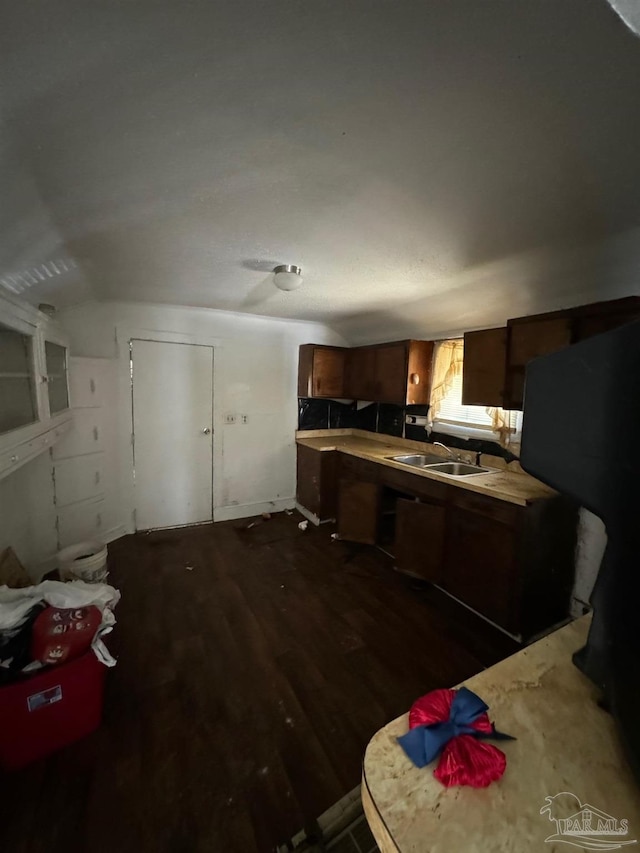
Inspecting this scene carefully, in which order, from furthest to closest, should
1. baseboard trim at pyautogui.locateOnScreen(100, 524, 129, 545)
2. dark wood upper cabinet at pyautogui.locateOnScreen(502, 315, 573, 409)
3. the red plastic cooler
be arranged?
baseboard trim at pyautogui.locateOnScreen(100, 524, 129, 545) < dark wood upper cabinet at pyautogui.locateOnScreen(502, 315, 573, 409) < the red plastic cooler

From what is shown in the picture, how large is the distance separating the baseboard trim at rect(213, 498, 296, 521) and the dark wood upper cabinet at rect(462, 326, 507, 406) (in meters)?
2.35

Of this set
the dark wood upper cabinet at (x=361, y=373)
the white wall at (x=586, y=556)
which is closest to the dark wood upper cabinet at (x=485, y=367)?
the white wall at (x=586, y=556)

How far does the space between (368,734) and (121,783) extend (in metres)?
0.94

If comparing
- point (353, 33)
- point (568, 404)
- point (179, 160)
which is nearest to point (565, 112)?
point (353, 33)

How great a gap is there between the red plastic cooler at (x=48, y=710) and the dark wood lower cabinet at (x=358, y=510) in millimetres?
2031

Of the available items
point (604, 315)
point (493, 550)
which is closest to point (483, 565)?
point (493, 550)

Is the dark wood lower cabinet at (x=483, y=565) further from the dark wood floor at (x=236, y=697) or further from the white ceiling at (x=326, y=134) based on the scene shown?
the white ceiling at (x=326, y=134)

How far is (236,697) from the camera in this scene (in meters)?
1.48

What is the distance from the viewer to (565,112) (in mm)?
803

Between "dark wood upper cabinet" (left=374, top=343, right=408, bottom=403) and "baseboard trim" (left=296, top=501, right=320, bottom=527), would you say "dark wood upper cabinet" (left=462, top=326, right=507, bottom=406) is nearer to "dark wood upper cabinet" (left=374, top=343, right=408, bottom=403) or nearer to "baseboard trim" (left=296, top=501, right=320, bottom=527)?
"dark wood upper cabinet" (left=374, top=343, right=408, bottom=403)

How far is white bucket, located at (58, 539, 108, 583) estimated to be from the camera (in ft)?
6.97

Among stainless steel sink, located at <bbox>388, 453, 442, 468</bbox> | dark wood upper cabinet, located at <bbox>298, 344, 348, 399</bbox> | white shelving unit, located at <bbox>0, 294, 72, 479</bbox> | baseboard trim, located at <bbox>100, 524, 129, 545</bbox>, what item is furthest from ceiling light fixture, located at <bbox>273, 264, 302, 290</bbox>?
baseboard trim, located at <bbox>100, 524, 129, 545</bbox>
